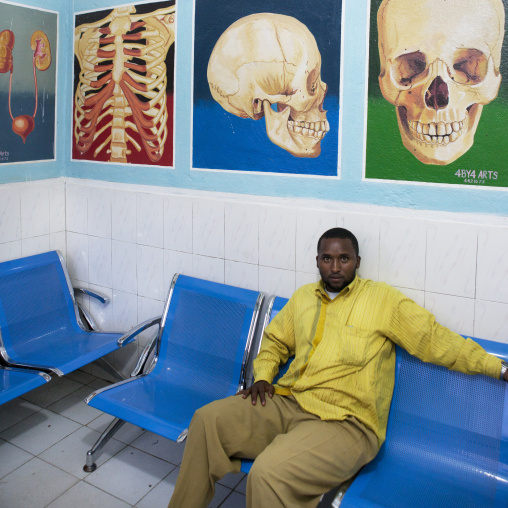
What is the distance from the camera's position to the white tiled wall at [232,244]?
2.71 metres

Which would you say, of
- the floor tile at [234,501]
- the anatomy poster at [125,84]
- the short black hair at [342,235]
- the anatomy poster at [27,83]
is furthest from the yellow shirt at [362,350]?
the anatomy poster at [27,83]

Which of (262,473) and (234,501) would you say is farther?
(234,501)

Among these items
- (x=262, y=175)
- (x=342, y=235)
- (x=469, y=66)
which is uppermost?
(x=469, y=66)

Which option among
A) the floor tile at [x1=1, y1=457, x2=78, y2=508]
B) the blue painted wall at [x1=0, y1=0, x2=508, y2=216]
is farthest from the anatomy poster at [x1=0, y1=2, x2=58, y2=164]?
the floor tile at [x1=1, y1=457, x2=78, y2=508]

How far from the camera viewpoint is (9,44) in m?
3.74

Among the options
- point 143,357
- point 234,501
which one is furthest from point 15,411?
point 234,501

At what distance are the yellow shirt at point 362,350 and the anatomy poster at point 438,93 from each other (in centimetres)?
61

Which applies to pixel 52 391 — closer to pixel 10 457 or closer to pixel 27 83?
pixel 10 457

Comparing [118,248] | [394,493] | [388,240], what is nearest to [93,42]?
[118,248]

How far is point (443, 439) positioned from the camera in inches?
103

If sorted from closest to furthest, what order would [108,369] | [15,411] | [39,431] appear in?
[39,431]
[15,411]
[108,369]

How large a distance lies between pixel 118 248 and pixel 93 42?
1.34 metres

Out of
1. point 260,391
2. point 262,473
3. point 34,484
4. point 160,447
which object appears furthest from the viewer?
point 160,447

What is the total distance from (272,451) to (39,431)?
1754mm
